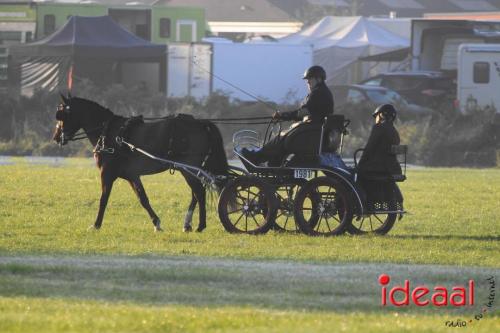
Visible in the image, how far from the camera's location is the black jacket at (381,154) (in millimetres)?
16781

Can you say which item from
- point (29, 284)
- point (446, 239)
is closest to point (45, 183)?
point (446, 239)

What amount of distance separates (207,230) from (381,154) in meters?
2.52

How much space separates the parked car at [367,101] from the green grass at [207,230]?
14.5m

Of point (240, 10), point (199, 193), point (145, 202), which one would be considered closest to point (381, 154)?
point (199, 193)

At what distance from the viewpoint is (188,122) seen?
1772cm

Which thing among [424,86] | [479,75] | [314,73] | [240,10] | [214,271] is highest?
[240,10]

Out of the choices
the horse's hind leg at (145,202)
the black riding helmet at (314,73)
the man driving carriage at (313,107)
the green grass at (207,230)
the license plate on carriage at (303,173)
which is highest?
the black riding helmet at (314,73)

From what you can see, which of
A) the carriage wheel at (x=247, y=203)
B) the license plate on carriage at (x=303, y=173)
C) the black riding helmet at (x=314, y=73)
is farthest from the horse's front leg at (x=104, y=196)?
the black riding helmet at (x=314, y=73)

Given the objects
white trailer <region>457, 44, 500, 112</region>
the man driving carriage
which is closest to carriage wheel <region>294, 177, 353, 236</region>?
the man driving carriage

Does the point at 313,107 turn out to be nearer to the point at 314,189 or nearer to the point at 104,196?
the point at 314,189

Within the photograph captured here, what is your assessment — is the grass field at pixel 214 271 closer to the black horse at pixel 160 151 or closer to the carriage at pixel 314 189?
the carriage at pixel 314 189

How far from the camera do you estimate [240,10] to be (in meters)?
85.9

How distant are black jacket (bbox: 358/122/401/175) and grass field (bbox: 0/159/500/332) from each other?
873 millimetres

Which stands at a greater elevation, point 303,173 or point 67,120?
point 67,120
